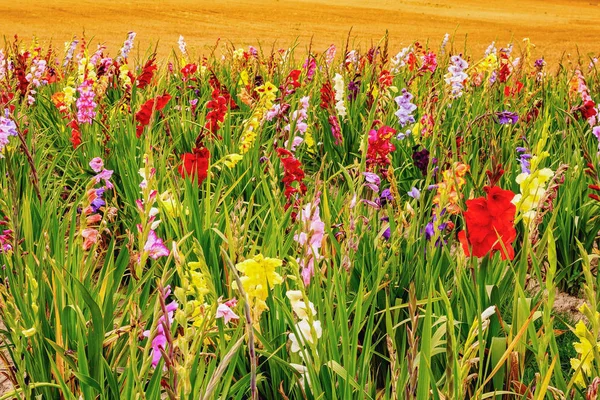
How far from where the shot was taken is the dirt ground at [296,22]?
1666cm

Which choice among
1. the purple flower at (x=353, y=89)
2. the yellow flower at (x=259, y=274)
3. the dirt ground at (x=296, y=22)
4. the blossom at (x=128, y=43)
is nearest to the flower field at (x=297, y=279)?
the yellow flower at (x=259, y=274)

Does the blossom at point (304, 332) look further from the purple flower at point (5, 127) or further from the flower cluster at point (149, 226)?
the purple flower at point (5, 127)

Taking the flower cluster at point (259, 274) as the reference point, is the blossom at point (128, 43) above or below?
above

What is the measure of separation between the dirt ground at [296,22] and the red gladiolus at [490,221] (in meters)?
11.9

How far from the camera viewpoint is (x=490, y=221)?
165cm

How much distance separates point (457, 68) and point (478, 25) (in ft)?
72.5

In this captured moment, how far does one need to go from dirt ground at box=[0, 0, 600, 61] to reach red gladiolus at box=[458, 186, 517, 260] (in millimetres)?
11903

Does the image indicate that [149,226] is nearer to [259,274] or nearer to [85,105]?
[259,274]

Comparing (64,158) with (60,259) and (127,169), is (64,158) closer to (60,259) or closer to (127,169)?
(127,169)

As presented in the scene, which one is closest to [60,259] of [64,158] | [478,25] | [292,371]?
[292,371]

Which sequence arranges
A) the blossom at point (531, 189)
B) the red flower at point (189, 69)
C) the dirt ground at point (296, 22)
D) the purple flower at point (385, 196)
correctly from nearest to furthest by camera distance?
the blossom at point (531, 189) → the purple flower at point (385, 196) → the red flower at point (189, 69) → the dirt ground at point (296, 22)

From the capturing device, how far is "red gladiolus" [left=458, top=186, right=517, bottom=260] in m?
1.62

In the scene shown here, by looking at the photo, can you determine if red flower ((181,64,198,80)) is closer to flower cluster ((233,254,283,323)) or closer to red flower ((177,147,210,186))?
red flower ((177,147,210,186))

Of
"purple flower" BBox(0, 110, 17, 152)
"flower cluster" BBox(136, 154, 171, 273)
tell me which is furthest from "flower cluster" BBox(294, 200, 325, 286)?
"purple flower" BBox(0, 110, 17, 152)
